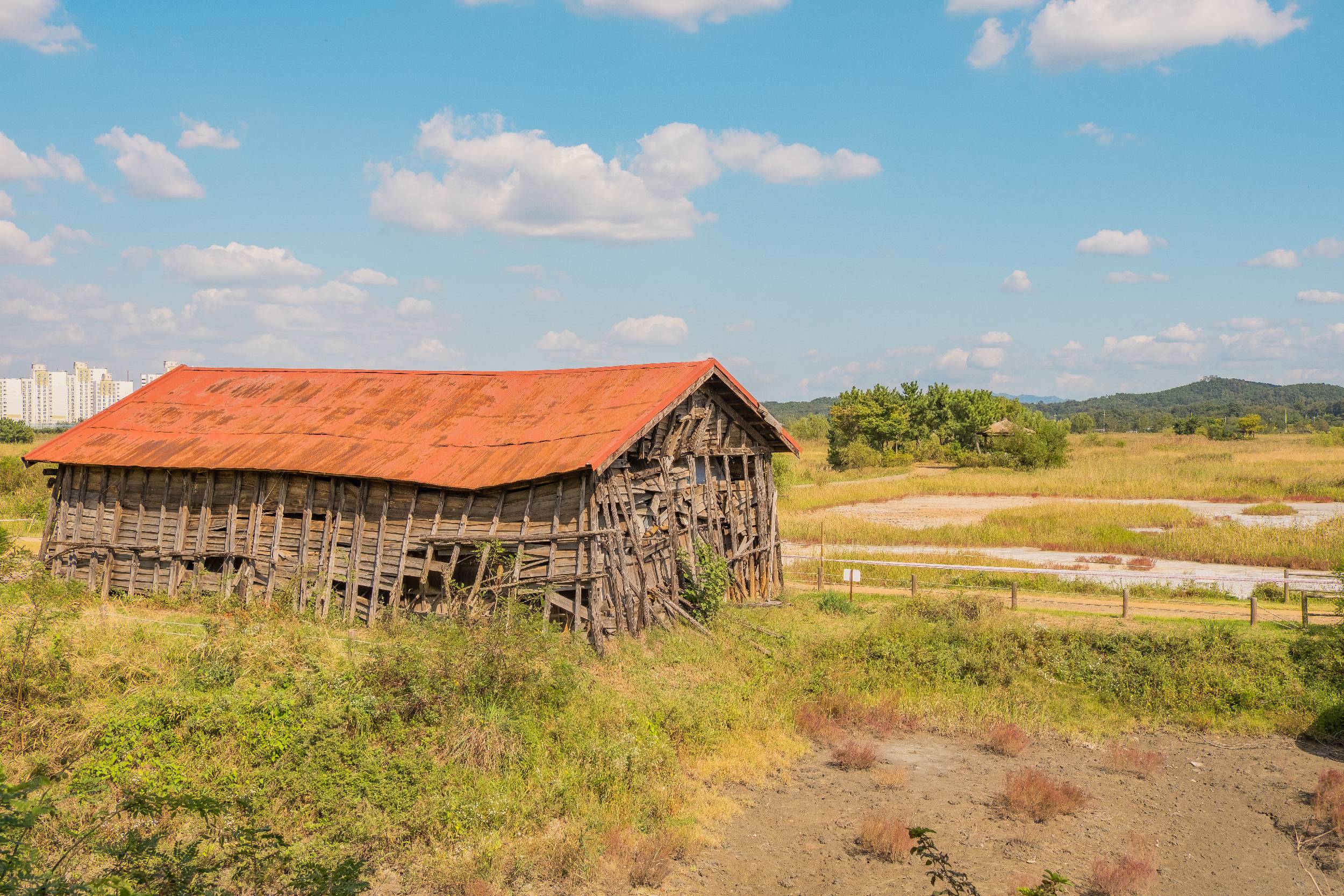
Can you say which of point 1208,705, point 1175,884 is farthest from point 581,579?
point 1208,705

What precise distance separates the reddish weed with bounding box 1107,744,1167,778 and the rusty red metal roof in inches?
375

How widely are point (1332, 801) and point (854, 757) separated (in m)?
6.54

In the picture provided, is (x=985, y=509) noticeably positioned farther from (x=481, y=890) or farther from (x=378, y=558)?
(x=481, y=890)

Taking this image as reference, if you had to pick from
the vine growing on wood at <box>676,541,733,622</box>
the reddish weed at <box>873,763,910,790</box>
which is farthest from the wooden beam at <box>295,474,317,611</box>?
the reddish weed at <box>873,763,910,790</box>

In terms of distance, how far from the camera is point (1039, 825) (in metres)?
12.0

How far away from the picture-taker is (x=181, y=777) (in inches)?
440

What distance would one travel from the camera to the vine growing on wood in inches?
733

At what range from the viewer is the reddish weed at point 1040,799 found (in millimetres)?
12219

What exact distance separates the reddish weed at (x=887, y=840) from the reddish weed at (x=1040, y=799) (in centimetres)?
193

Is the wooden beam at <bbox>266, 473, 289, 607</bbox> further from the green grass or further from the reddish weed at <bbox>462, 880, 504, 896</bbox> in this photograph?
the reddish weed at <bbox>462, 880, 504, 896</bbox>

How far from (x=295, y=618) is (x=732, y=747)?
9.86 meters

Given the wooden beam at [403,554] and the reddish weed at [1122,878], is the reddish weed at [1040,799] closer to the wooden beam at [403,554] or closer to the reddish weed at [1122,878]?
the reddish weed at [1122,878]

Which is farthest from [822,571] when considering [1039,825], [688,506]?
[1039,825]

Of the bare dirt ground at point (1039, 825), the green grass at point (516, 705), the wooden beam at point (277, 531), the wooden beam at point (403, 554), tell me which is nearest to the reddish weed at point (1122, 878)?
the bare dirt ground at point (1039, 825)
